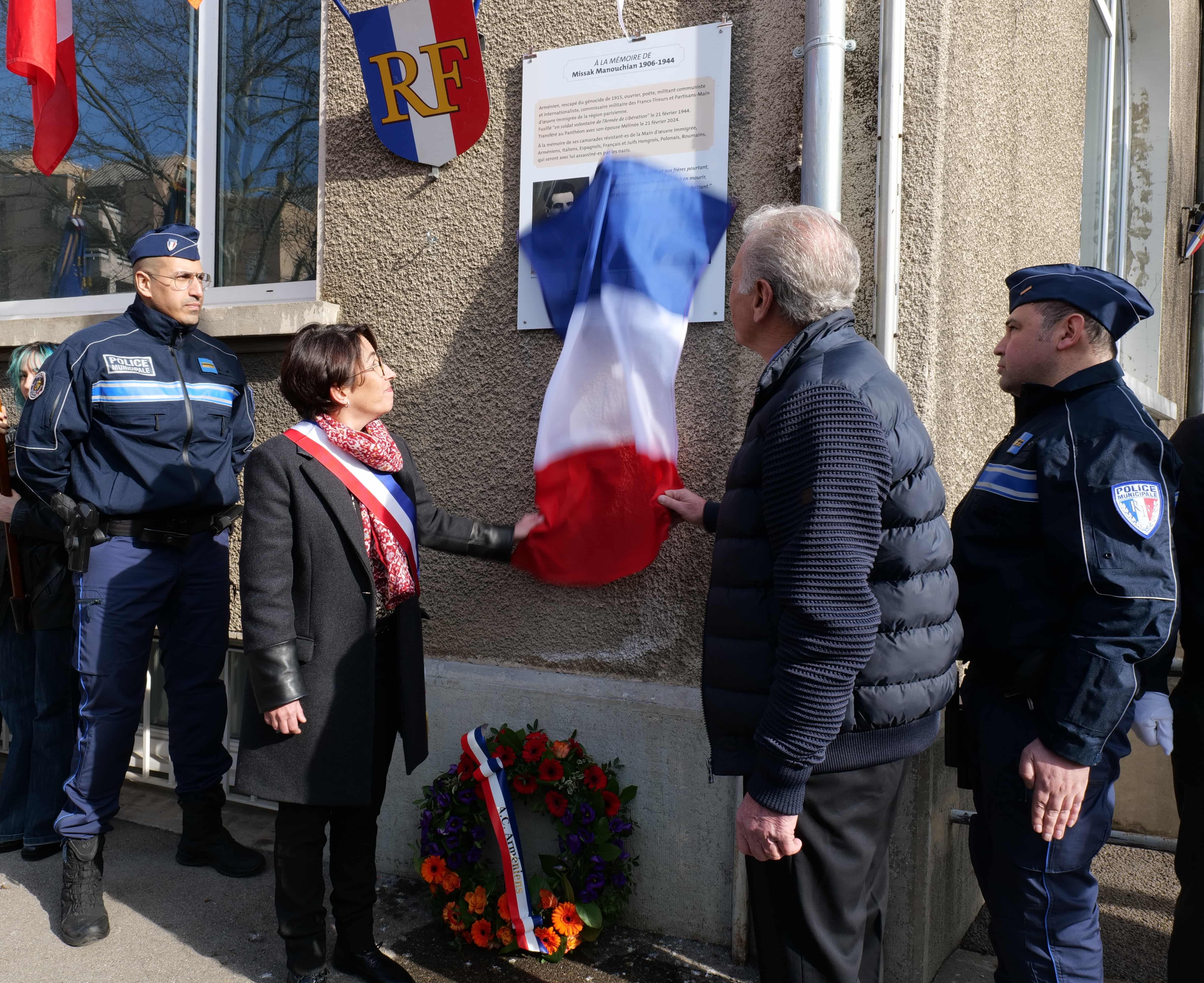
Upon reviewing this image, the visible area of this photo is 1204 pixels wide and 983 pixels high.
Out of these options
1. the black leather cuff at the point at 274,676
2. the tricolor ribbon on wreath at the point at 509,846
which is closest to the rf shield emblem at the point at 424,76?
the black leather cuff at the point at 274,676

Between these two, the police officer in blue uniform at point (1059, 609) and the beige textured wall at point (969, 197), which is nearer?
the police officer in blue uniform at point (1059, 609)

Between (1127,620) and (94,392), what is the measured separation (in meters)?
2.95

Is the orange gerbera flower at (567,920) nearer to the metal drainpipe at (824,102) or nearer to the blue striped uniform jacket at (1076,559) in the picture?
the blue striped uniform jacket at (1076,559)

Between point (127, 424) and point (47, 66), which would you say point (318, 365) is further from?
point (47, 66)

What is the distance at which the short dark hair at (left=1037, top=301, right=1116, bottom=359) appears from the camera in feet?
6.67

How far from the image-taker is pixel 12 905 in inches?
120

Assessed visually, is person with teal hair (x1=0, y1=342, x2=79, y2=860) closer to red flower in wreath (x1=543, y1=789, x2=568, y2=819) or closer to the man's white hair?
red flower in wreath (x1=543, y1=789, x2=568, y2=819)

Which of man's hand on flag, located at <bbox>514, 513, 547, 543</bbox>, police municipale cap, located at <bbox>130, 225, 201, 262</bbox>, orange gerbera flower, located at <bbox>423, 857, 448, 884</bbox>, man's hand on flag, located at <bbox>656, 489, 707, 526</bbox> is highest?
police municipale cap, located at <bbox>130, 225, 201, 262</bbox>

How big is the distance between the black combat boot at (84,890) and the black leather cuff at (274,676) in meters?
1.05

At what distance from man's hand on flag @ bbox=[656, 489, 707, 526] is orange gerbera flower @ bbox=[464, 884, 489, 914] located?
1208 mm

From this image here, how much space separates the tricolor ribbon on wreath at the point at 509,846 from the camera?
8.79ft

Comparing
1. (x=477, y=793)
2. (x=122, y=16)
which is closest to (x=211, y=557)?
(x=477, y=793)

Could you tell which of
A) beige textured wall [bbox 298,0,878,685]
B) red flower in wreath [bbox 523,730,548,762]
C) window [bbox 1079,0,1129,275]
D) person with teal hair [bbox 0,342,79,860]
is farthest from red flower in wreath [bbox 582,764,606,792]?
window [bbox 1079,0,1129,275]

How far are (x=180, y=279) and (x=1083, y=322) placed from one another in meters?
2.73
